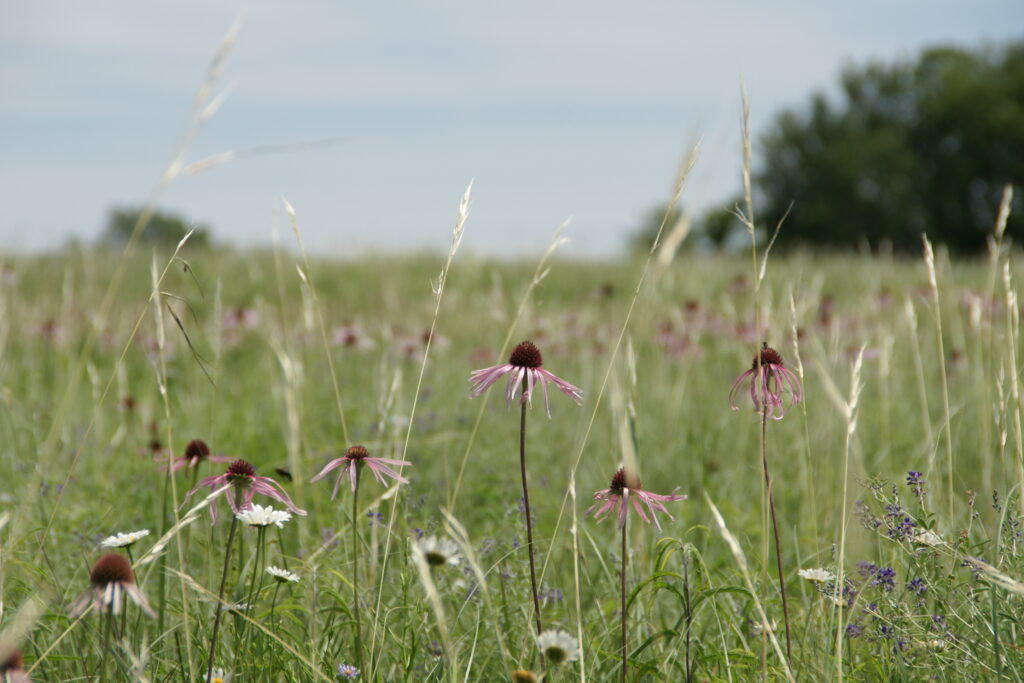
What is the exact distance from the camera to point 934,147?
3459cm

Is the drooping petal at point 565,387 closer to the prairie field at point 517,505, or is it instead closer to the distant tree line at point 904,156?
the prairie field at point 517,505

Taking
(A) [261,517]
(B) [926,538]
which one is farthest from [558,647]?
(B) [926,538]

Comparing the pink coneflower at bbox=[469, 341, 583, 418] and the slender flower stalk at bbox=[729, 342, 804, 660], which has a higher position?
the pink coneflower at bbox=[469, 341, 583, 418]

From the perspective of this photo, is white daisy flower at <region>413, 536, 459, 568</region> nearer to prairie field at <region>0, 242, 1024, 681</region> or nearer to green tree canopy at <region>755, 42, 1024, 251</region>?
prairie field at <region>0, 242, 1024, 681</region>

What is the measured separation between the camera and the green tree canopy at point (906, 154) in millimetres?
32500

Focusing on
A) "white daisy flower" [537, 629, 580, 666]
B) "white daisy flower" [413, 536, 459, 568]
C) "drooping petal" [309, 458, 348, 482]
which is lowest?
"white daisy flower" [537, 629, 580, 666]

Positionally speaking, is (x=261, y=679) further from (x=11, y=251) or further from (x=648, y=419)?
(x=11, y=251)

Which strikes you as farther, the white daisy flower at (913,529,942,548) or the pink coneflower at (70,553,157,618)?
the white daisy flower at (913,529,942,548)

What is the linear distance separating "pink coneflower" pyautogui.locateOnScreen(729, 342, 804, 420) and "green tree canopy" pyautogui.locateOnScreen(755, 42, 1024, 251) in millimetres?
33355

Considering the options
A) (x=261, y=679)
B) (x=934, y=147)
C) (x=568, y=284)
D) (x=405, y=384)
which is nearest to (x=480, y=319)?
(x=405, y=384)

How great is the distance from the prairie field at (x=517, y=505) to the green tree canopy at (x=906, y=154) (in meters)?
29.9

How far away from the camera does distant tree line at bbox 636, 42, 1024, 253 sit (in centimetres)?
3250

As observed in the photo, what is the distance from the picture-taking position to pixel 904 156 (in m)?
33.0

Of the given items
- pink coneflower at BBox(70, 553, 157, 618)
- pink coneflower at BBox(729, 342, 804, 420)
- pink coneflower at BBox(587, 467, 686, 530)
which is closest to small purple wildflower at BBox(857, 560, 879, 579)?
pink coneflower at BBox(729, 342, 804, 420)
